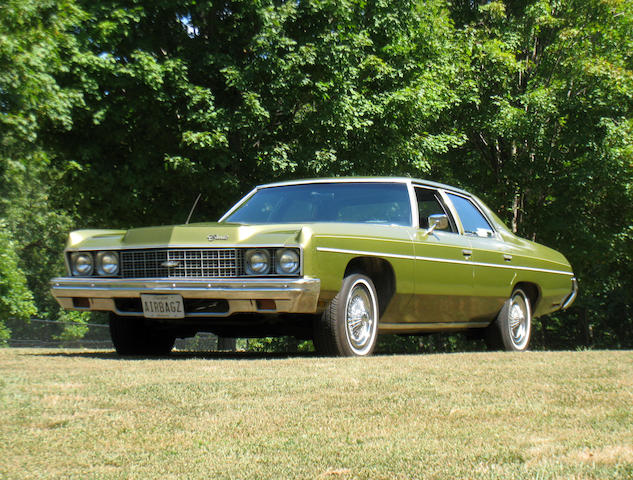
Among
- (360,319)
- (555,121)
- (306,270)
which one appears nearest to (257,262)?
(306,270)

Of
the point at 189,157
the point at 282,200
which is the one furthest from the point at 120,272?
the point at 189,157

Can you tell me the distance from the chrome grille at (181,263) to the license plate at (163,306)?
0.68 feet

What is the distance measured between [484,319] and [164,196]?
33.4 ft

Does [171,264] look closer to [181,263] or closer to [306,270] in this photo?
[181,263]

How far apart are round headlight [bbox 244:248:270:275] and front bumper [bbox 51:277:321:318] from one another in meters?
0.11

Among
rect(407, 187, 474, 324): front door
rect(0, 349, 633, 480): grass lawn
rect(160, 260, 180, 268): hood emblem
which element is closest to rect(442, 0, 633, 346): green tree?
rect(407, 187, 474, 324): front door

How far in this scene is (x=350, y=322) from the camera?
755cm

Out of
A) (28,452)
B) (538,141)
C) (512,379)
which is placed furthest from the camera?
(538,141)

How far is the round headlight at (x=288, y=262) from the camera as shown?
7.01 meters

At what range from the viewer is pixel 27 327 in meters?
39.2

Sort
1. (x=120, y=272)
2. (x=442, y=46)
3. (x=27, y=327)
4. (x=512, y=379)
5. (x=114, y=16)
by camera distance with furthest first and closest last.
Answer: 1. (x=27, y=327)
2. (x=442, y=46)
3. (x=114, y=16)
4. (x=120, y=272)
5. (x=512, y=379)

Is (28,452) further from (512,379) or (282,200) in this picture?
(282,200)

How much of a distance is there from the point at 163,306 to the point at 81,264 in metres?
1.03

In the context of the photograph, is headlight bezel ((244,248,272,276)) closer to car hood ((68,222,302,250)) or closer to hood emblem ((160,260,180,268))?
car hood ((68,222,302,250))
